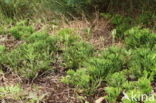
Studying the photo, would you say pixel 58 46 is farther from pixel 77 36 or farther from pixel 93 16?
pixel 93 16

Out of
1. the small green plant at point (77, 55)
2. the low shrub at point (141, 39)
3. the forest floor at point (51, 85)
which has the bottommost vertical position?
the forest floor at point (51, 85)

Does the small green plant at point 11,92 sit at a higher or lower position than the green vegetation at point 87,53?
lower

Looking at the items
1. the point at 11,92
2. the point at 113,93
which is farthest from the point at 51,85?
the point at 113,93

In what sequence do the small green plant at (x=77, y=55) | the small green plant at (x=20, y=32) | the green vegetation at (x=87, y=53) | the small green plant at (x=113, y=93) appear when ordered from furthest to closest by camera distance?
the small green plant at (x=20, y=32), the small green plant at (x=77, y=55), the green vegetation at (x=87, y=53), the small green plant at (x=113, y=93)

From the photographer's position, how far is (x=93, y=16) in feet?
13.8

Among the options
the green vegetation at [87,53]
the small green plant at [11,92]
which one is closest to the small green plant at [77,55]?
the green vegetation at [87,53]

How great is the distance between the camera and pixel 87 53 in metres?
2.88

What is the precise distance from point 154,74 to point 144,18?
137cm

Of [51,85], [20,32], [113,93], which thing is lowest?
[51,85]

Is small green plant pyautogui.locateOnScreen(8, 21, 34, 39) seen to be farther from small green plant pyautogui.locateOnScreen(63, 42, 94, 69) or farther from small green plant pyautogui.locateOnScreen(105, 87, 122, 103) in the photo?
small green plant pyautogui.locateOnScreen(105, 87, 122, 103)

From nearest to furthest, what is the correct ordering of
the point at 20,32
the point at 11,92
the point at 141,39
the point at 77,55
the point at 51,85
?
the point at 11,92 < the point at 51,85 < the point at 77,55 < the point at 141,39 < the point at 20,32

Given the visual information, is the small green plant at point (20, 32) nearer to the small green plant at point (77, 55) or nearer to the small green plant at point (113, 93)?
the small green plant at point (77, 55)

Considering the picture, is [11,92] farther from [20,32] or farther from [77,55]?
[20,32]

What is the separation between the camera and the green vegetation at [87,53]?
2379mm
